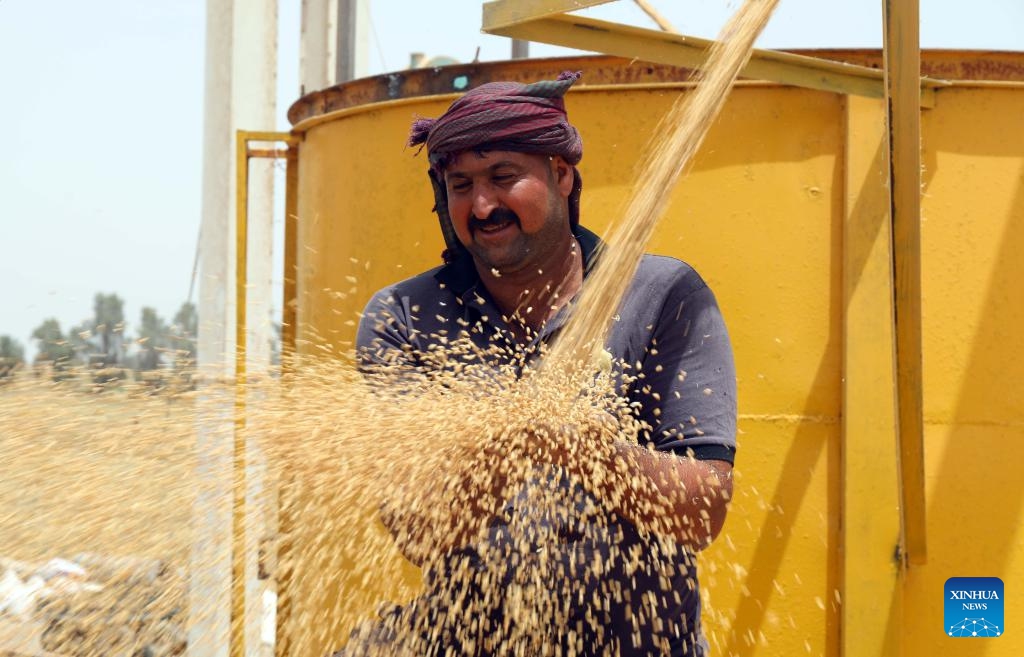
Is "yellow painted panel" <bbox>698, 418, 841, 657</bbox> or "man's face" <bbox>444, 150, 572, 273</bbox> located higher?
"man's face" <bbox>444, 150, 572, 273</bbox>

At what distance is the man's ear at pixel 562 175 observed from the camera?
2621 mm

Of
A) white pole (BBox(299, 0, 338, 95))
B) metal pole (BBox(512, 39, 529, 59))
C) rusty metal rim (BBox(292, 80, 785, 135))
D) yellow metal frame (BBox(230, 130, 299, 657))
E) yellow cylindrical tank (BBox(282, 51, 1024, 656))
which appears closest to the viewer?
yellow metal frame (BBox(230, 130, 299, 657))

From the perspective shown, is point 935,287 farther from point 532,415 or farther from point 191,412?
point 191,412

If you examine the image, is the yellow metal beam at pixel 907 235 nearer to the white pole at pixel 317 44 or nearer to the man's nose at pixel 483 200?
the man's nose at pixel 483 200

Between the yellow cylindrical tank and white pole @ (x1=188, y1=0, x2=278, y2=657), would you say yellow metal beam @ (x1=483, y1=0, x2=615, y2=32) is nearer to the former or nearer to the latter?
the yellow cylindrical tank

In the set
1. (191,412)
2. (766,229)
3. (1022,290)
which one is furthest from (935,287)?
(191,412)

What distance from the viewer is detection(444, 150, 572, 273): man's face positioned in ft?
8.22

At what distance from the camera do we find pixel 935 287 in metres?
2.72

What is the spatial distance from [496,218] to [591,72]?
2.09 ft

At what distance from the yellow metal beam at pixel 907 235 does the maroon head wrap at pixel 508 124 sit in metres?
0.77

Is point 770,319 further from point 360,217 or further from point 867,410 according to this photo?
point 360,217

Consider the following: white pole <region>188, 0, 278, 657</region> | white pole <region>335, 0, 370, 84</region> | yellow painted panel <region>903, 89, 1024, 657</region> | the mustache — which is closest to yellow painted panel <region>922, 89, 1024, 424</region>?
yellow painted panel <region>903, 89, 1024, 657</region>

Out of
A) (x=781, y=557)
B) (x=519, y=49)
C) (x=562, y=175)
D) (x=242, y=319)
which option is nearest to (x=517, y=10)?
(x=562, y=175)

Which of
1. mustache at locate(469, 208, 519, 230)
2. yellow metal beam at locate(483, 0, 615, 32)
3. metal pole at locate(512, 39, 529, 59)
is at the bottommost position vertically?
mustache at locate(469, 208, 519, 230)
